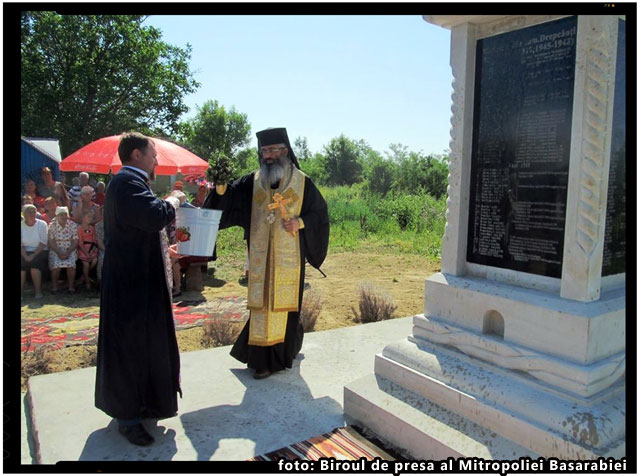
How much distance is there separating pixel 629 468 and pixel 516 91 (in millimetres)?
2342

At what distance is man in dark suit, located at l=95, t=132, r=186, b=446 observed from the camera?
10.4ft

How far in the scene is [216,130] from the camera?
130 feet

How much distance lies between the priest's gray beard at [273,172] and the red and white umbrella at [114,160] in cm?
491

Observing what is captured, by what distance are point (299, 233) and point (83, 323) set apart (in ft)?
13.3

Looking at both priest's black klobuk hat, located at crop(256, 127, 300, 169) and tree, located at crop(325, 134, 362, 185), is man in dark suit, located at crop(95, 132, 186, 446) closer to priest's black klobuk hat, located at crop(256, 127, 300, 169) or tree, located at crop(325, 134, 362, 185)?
priest's black klobuk hat, located at crop(256, 127, 300, 169)

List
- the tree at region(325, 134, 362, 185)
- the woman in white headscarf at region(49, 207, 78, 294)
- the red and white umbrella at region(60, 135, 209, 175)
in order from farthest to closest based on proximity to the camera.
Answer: the tree at region(325, 134, 362, 185)
the red and white umbrella at region(60, 135, 209, 175)
the woman in white headscarf at region(49, 207, 78, 294)

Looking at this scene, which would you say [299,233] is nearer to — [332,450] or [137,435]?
[332,450]

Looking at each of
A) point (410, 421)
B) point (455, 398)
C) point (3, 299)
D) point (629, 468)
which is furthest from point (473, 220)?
point (3, 299)

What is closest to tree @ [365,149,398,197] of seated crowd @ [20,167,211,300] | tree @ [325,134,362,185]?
tree @ [325,134,362,185]

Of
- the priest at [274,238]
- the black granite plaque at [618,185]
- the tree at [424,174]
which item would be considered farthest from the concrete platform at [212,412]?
the tree at [424,174]

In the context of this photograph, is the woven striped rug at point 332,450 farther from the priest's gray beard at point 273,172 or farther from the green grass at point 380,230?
the green grass at point 380,230

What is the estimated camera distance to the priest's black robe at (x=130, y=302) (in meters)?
3.15

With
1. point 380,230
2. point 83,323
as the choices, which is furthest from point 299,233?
point 380,230

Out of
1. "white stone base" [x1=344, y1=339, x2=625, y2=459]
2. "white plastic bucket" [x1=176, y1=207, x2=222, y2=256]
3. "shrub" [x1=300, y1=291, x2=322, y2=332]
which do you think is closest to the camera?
"white stone base" [x1=344, y1=339, x2=625, y2=459]
